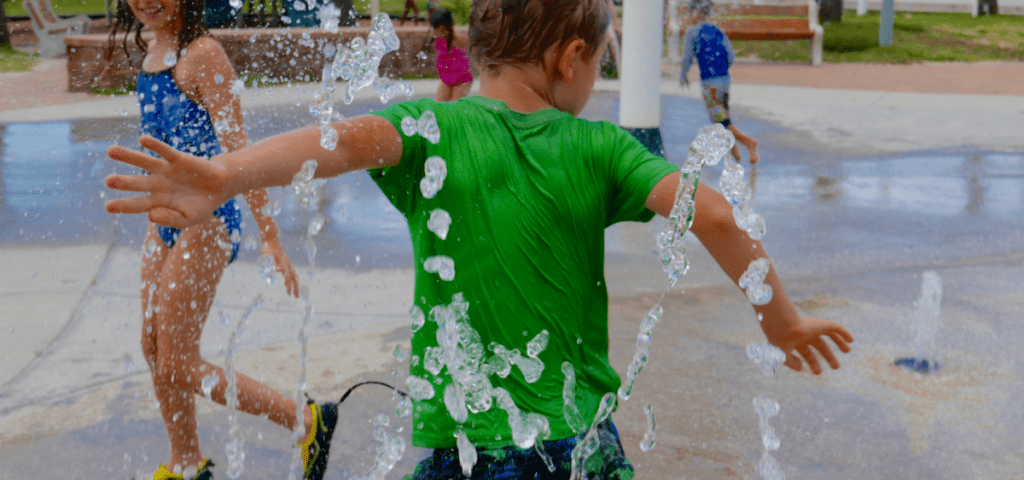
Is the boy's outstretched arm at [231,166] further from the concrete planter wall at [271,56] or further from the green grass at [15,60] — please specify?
the green grass at [15,60]

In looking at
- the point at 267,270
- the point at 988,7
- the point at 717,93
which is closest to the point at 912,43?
the point at 988,7

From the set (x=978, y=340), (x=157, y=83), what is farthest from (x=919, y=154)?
(x=157, y=83)

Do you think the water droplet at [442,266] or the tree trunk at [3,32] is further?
the tree trunk at [3,32]

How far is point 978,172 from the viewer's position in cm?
856

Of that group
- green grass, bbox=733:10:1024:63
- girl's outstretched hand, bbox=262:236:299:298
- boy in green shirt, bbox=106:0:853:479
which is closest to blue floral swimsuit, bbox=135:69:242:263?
girl's outstretched hand, bbox=262:236:299:298

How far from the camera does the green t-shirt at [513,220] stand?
1767mm

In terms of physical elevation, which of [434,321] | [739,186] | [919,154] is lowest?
[919,154]

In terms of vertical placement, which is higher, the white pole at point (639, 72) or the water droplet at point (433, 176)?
the water droplet at point (433, 176)

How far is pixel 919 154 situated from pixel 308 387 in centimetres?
743

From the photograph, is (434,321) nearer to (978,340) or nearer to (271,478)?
(271,478)

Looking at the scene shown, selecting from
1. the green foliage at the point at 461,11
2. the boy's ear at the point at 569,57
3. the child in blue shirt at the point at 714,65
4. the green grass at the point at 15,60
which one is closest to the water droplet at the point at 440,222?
the boy's ear at the point at 569,57

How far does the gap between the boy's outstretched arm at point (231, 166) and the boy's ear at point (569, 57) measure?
338 mm

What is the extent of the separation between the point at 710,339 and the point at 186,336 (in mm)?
2475

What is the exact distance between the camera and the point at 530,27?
70.2 inches
